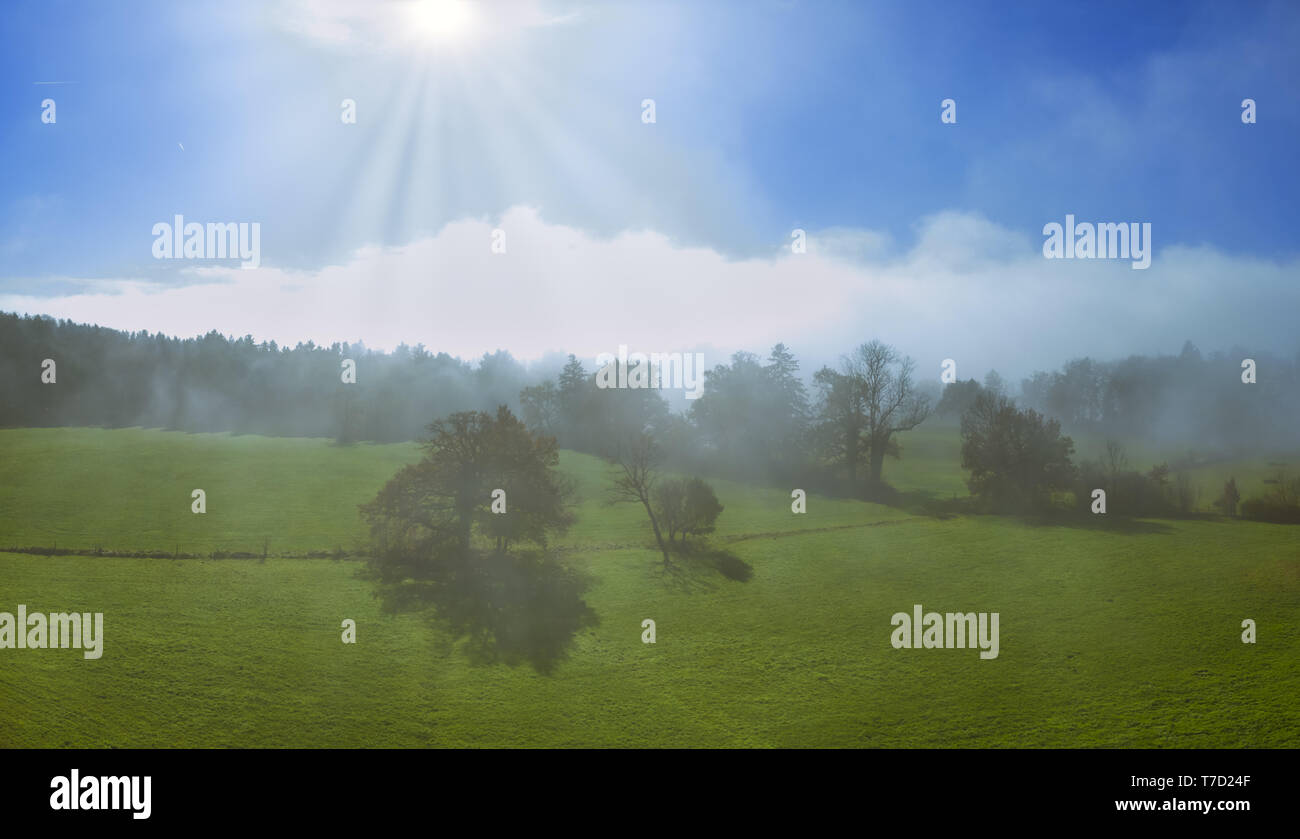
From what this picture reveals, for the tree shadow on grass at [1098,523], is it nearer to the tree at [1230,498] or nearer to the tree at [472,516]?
the tree at [1230,498]

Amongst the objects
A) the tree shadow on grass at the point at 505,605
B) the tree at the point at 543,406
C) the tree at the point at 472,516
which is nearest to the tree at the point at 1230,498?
the tree shadow on grass at the point at 505,605

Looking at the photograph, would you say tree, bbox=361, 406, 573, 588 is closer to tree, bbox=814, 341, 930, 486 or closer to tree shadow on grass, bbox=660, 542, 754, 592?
tree shadow on grass, bbox=660, 542, 754, 592

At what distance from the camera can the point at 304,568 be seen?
3328 centimetres

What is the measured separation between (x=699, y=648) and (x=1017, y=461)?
43616 mm

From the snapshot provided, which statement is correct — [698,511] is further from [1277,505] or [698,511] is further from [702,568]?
[1277,505]

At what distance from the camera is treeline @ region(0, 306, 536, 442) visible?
255 feet

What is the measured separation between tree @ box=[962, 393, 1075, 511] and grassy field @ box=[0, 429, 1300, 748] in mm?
9703

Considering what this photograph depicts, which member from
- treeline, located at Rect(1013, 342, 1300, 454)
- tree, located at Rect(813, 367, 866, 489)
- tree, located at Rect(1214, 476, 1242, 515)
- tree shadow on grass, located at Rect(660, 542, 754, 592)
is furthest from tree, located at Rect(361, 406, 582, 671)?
treeline, located at Rect(1013, 342, 1300, 454)

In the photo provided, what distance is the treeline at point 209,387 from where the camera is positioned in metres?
77.7

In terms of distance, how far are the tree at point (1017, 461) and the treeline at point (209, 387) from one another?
57.2 meters

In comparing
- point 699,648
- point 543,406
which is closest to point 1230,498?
point 699,648
